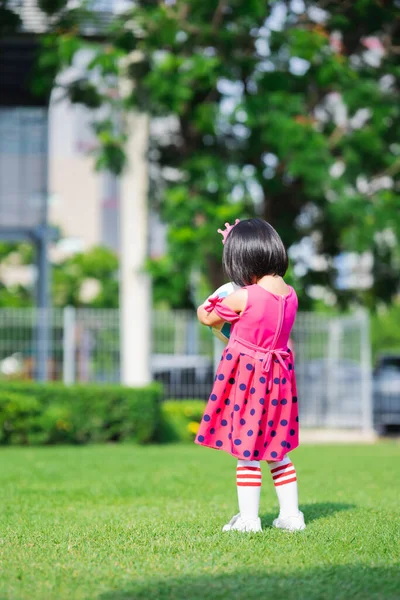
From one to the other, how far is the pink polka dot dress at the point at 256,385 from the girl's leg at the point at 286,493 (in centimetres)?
13

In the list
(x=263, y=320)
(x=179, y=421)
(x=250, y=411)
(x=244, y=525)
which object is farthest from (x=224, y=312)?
(x=179, y=421)

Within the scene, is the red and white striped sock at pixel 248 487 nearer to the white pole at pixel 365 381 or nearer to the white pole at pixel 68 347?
the white pole at pixel 68 347

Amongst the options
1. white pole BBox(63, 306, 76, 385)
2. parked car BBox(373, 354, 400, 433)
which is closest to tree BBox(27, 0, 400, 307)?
white pole BBox(63, 306, 76, 385)

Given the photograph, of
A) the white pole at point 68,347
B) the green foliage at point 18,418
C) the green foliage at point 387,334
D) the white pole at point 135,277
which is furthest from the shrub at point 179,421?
the green foliage at point 387,334

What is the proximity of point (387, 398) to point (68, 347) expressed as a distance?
21.9ft

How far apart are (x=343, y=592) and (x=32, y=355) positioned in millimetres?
12223

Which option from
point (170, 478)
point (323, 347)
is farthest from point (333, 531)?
point (323, 347)

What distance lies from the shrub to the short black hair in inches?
382

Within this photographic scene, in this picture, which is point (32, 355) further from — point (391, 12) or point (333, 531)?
point (333, 531)

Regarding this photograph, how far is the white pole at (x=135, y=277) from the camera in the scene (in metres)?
15.4

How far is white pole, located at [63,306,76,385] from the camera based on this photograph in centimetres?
1500

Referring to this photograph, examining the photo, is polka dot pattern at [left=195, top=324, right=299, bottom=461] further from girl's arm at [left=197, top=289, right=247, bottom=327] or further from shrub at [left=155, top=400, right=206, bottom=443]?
shrub at [left=155, top=400, right=206, bottom=443]

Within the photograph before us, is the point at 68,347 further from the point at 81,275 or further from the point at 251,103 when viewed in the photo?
the point at 81,275

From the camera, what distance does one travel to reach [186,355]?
15.6 m
